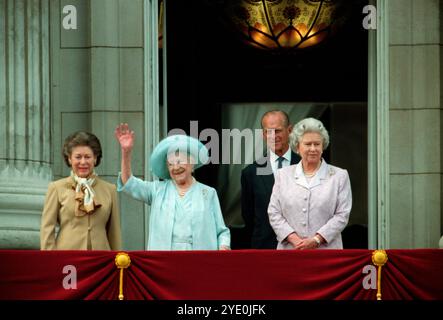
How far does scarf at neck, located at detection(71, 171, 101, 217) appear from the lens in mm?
14148

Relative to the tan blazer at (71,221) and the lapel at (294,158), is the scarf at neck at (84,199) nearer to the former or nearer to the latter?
the tan blazer at (71,221)

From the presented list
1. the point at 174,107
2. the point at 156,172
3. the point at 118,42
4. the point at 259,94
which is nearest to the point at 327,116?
the point at 259,94

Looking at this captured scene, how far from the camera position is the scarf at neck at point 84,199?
14.1 m

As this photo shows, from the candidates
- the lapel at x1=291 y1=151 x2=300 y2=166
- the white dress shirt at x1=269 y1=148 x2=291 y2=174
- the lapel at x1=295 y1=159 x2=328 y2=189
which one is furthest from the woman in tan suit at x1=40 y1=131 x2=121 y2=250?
the lapel at x1=291 y1=151 x2=300 y2=166

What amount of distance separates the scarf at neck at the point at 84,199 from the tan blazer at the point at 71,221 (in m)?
0.04

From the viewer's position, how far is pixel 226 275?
13562mm

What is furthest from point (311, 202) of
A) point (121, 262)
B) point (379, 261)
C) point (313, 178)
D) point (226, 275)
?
point (121, 262)

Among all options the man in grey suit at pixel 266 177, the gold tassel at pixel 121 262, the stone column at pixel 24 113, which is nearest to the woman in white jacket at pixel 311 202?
the man in grey suit at pixel 266 177

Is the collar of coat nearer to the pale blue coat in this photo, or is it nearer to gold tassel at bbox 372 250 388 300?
the pale blue coat

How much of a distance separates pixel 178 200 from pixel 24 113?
324cm

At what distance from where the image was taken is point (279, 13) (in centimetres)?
2106

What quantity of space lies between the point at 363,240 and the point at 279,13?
354 centimetres

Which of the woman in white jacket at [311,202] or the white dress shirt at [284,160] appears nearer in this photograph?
the woman in white jacket at [311,202]
